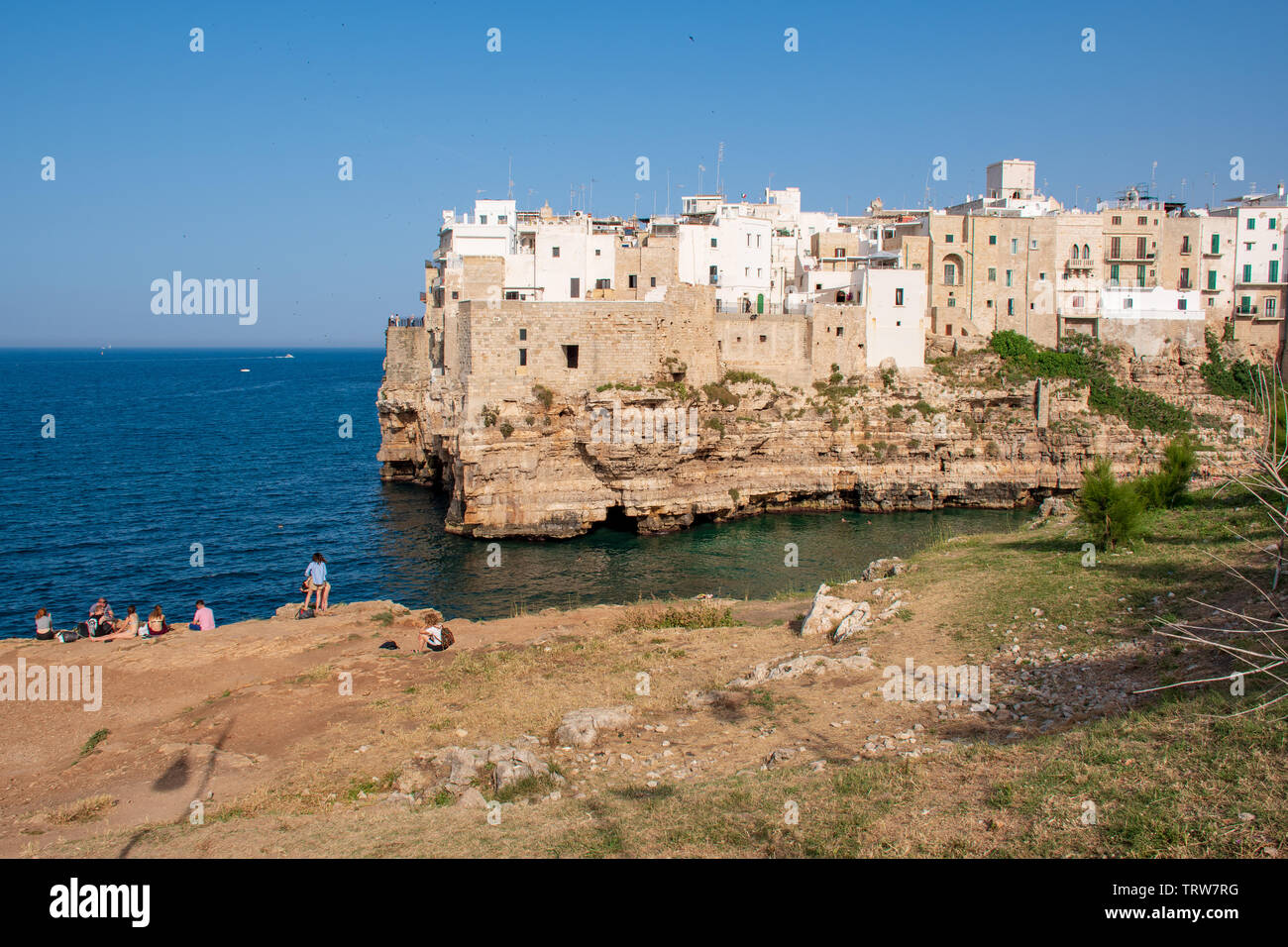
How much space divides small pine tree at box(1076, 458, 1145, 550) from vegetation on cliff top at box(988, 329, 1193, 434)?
24.6 metres

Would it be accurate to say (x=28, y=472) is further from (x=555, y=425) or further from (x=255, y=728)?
(x=255, y=728)

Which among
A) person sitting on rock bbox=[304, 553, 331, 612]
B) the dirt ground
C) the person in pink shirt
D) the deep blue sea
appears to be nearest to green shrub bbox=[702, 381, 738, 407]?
the deep blue sea

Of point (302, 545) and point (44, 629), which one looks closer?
point (44, 629)

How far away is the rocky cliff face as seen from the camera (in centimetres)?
3350

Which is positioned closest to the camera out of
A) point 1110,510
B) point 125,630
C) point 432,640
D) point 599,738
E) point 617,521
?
point 599,738

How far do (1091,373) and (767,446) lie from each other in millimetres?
18819
